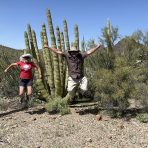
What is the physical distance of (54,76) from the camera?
34.0 feet

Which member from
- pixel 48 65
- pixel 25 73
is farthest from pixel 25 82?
pixel 48 65

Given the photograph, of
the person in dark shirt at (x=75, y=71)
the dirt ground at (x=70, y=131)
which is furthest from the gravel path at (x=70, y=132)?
the person in dark shirt at (x=75, y=71)

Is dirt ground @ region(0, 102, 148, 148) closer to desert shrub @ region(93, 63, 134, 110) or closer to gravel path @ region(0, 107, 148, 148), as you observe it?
gravel path @ region(0, 107, 148, 148)

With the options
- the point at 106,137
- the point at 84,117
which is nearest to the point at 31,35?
the point at 84,117

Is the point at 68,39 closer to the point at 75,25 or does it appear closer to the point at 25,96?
the point at 75,25

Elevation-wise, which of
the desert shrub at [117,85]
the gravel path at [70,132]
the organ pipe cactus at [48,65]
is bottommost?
the gravel path at [70,132]

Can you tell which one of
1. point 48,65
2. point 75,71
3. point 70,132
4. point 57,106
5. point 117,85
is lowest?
point 70,132

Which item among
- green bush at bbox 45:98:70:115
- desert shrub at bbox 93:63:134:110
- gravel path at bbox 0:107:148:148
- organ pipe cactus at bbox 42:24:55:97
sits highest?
organ pipe cactus at bbox 42:24:55:97

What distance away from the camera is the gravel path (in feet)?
23.3

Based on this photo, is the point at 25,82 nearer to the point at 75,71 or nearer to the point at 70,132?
the point at 75,71

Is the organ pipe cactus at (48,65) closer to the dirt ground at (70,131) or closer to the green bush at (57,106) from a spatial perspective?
the green bush at (57,106)

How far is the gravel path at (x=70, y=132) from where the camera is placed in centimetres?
710

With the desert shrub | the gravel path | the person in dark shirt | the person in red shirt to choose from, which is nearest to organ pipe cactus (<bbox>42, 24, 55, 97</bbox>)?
the person in red shirt

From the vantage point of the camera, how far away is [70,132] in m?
7.75
